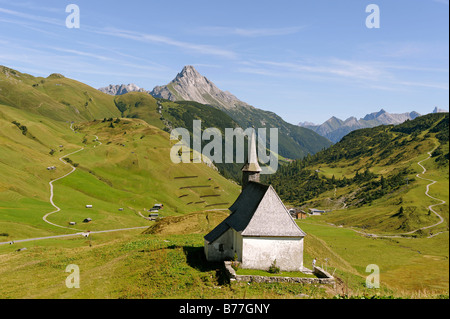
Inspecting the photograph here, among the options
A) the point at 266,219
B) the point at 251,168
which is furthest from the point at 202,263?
the point at 251,168

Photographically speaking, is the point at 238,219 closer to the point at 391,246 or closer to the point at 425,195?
the point at 391,246

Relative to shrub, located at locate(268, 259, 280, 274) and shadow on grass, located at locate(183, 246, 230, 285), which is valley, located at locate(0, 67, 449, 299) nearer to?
shadow on grass, located at locate(183, 246, 230, 285)

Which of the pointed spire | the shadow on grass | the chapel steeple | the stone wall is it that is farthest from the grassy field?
the pointed spire

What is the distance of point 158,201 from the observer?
593 feet

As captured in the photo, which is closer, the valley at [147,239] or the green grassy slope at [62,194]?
the valley at [147,239]

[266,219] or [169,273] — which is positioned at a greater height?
[266,219]

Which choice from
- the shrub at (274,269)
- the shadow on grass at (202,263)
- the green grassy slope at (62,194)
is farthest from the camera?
the green grassy slope at (62,194)

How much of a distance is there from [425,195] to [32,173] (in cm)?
19324

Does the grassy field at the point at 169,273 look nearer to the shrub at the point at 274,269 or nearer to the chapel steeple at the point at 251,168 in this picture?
the shrub at the point at 274,269

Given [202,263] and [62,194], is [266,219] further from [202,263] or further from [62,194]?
[62,194]

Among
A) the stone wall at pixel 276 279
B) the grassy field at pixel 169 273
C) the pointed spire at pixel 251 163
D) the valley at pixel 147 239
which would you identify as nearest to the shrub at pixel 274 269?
the stone wall at pixel 276 279
